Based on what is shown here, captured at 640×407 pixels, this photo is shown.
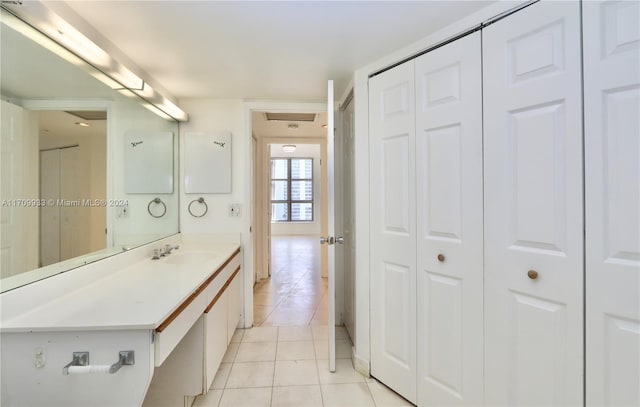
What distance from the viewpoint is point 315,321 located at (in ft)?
9.32

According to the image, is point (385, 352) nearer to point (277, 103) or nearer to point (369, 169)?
point (369, 169)

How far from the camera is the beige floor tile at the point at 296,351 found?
2170mm

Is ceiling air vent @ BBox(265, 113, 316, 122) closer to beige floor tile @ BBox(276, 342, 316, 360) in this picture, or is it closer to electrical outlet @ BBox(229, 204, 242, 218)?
electrical outlet @ BBox(229, 204, 242, 218)

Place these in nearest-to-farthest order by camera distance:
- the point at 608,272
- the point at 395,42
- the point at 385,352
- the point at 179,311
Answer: the point at 608,272
the point at 179,311
the point at 395,42
the point at 385,352

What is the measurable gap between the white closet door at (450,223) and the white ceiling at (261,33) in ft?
0.81

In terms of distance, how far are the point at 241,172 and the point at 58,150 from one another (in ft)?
4.63

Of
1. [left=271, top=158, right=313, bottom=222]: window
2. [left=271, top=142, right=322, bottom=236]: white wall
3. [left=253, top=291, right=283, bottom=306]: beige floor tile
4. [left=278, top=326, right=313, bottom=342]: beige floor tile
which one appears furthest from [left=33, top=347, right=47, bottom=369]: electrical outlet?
[left=271, top=158, right=313, bottom=222]: window

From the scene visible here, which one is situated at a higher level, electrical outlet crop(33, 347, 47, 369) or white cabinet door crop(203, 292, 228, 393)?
electrical outlet crop(33, 347, 47, 369)

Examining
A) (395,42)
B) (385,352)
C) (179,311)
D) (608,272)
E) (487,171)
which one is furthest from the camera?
(385,352)

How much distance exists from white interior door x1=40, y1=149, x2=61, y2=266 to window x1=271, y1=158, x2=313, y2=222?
8258 mm

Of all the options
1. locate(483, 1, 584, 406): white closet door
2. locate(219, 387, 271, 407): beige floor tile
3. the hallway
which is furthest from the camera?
the hallway

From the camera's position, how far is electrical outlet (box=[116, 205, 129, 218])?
1741 mm

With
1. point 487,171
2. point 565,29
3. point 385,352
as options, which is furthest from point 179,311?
point 565,29

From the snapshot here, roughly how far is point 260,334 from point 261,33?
2369mm
